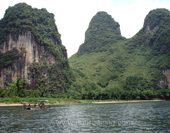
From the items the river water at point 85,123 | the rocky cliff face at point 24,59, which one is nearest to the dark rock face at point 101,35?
the rocky cliff face at point 24,59

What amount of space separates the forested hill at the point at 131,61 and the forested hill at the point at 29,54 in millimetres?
23792

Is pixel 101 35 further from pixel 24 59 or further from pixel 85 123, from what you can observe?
pixel 85 123

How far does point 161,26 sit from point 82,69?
67.3m

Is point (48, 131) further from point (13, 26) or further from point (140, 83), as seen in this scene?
point (140, 83)

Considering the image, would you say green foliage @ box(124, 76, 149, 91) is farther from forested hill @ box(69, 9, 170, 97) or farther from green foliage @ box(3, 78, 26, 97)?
green foliage @ box(3, 78, 26, 97)

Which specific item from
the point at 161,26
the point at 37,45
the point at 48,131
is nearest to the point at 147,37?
the point at 161,26

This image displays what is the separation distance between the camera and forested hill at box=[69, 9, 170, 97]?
11536cm

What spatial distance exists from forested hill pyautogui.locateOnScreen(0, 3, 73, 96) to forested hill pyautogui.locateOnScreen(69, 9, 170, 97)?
937 inches

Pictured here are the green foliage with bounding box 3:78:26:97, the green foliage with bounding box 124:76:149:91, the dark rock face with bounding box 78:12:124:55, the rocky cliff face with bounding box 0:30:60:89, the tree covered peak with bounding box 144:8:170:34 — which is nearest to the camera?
the green foliage with bounding box 3:78:26:97

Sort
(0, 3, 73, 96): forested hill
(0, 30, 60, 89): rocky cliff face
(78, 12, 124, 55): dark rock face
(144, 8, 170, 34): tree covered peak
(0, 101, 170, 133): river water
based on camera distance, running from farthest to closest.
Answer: (78, 12, 124, 55): dark rock face
(144, 8, 170, 34): tree covered peak
(0, 3, 73, 96): forested hill
(0, 30, 60, 89): rocky cliff face
(0, 101, 170, 133): river water

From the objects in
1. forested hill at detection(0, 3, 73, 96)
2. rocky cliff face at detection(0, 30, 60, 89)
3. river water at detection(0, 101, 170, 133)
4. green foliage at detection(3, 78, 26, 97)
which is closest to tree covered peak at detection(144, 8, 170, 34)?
forested hill at detection(0, 3, 73, 96)

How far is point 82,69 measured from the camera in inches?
5969

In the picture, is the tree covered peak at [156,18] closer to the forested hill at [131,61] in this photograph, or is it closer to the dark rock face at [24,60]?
the forested hill at [131,61]

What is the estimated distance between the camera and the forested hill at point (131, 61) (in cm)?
11536
